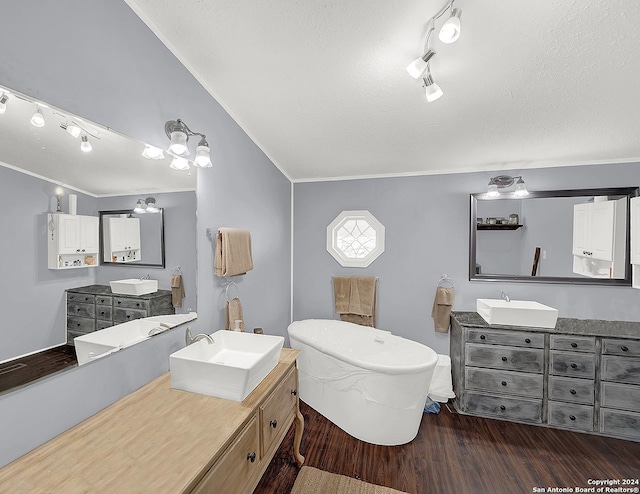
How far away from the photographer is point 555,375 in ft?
7.16

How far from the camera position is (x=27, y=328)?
3.02 ft

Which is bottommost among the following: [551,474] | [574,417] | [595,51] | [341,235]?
[551,474]

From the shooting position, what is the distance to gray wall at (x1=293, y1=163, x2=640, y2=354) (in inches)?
100

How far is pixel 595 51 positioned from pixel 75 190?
2.40m

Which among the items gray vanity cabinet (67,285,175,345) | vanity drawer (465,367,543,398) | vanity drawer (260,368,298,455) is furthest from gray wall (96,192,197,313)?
vanity drawer (465,367,543,398)

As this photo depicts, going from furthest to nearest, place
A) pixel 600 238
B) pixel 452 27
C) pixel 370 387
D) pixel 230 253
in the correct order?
pixel 600 238
pixel 370 387
pixel 230 253
pixel 452 27

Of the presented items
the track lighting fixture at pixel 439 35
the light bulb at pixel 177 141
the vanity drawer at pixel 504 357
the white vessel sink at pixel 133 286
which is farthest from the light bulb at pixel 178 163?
the vanity drawer at pixel 504 357

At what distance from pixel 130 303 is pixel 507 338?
2742 millimetres

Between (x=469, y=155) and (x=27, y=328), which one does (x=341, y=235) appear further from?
(x=27, y=328)

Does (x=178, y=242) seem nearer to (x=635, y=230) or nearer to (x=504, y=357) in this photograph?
(x=504, y=357)

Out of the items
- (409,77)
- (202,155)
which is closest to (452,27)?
(409,77)

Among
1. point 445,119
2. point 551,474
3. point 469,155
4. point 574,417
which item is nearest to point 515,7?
point 445,119

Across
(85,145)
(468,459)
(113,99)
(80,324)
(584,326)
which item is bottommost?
(468,459)

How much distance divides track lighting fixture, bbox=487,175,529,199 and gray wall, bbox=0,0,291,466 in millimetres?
2362
